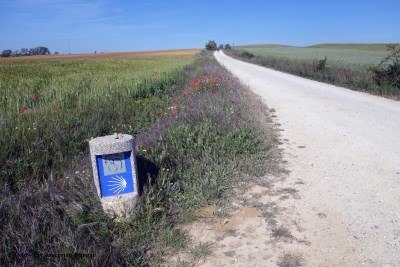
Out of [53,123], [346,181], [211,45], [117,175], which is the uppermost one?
[211,45]

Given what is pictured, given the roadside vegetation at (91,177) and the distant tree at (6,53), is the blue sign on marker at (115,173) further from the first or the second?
the distant tree at (6,53)

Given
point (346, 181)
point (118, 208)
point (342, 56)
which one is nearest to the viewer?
point (118, 208)

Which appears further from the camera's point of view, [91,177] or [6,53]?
[6,53]

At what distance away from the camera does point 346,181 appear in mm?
4324

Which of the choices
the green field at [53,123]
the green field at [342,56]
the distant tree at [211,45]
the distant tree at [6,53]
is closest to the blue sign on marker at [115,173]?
the green field at [53,123]

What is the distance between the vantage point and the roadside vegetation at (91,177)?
270 cm

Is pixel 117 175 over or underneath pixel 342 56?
underneath

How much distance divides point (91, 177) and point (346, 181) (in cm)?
340

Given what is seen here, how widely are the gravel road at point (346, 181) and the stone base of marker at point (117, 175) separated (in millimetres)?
1799

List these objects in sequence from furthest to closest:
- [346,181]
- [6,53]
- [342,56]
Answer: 1. [6,53]
2. [342,56]
3. [346,181]

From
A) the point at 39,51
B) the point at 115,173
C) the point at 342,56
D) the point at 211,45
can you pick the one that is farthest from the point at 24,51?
the point at 115,173

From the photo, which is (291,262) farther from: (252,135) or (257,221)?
(252,135)

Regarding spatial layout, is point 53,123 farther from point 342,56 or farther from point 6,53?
point 6,53

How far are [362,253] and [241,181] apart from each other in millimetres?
1808
